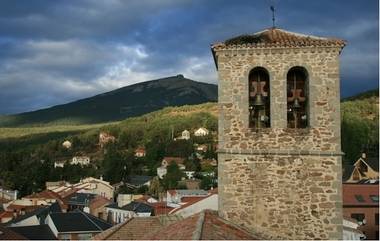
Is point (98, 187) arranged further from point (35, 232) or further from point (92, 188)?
point (35, 232)

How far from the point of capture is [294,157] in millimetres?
12578

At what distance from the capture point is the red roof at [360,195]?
1478 inches

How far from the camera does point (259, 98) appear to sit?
1317 cm

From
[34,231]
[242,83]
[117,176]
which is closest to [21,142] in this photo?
[117,176]

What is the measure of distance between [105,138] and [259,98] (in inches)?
5628

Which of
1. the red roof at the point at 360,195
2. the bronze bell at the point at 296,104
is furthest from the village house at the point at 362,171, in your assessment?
the bronze bell at the point at 296,104

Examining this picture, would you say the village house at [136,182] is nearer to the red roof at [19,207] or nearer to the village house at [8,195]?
the village house at [8,195]

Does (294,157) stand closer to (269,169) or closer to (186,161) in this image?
(269,169)

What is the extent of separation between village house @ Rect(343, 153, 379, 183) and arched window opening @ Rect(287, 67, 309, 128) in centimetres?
Result: 4572

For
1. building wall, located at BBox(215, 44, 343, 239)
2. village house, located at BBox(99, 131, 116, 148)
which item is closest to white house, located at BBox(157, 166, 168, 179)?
village house, located at BBox(99, 131, 116, 148)

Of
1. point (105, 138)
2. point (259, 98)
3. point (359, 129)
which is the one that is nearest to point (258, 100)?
point (259, 98)

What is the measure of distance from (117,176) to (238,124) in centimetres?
9769

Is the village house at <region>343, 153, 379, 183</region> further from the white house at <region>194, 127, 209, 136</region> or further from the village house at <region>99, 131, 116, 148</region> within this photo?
the village house at <region>99, 131, 116, 148</region>

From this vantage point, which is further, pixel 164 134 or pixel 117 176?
pixel 164 134
